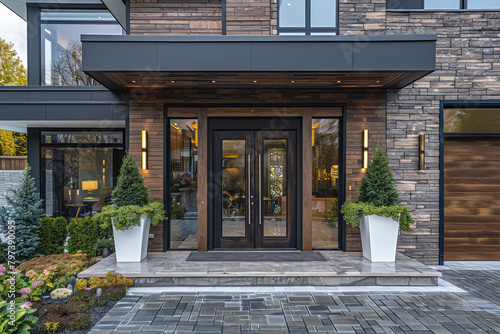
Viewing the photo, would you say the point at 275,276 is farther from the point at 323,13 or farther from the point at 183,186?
the point at 323,13

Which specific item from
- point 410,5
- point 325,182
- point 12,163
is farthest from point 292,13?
point 12,163

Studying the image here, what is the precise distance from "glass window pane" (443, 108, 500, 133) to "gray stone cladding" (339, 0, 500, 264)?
292 millimetres

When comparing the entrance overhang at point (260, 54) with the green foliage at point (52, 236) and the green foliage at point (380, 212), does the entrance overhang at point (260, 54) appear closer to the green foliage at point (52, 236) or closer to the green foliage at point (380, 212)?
the green foliage at point (380, 212)

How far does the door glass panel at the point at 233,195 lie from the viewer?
19.3ft

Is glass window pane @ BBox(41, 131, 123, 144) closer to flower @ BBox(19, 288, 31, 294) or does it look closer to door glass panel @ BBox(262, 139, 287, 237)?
door glass panel @ BBox(262, 139, 287, 237)

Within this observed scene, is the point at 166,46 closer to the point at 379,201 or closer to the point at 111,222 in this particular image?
the point at 111,222

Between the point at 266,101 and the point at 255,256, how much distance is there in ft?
10.2

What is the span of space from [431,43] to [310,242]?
4131 millimetres

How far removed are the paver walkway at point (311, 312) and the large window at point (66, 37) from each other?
5.84 m

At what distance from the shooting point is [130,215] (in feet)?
15.4

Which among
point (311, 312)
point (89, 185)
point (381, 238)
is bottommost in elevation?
point (311, 312)

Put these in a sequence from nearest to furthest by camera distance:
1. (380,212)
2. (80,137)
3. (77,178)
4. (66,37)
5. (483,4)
Answer: 1. (380,212)
2. (483,4)
3. (66,37)
4. (80,137)
5. (77,178)


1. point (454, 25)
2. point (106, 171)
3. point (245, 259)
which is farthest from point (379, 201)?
point (106, 171)

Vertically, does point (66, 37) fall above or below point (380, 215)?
above
